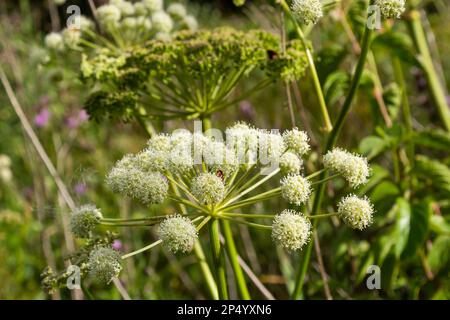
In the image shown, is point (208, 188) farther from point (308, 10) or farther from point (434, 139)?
point (434, 139)

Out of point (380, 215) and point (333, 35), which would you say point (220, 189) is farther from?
point (333, 35)

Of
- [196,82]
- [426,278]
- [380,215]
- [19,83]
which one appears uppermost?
[19,83]

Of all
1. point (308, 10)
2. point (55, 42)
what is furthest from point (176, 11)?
point (308, 10)

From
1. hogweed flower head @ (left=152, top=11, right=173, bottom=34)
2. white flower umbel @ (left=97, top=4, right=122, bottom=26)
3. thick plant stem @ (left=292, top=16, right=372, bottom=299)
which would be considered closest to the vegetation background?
white flower umbel @ (left=97, top=4, right=122, bottom=26)

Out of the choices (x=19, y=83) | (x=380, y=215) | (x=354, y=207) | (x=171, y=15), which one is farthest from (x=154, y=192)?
(x=19, y=83)

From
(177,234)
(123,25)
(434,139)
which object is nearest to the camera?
(177,234)

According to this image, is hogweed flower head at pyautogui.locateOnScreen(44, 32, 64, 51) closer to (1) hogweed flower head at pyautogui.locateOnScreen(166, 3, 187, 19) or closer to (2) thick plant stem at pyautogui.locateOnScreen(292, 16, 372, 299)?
(1) hogweed flower head at pyautogui.locateOnScreen(166, 3, 187, 19)
